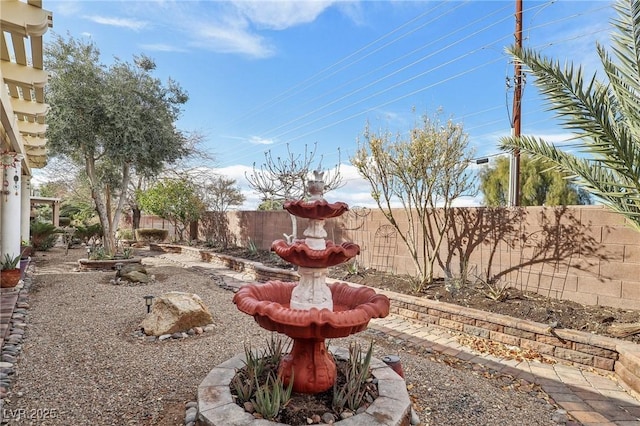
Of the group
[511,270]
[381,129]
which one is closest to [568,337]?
[511,270]

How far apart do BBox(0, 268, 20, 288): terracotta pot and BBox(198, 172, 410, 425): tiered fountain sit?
A: 5.69 meters

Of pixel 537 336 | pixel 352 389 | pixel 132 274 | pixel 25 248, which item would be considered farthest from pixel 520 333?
pixel 25 248

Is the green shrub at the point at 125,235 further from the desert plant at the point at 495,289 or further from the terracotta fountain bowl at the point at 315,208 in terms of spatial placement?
the terracotta fountain bowl at the point at 315,208

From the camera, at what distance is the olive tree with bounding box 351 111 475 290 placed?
6.17 metres

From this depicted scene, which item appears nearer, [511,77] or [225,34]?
[225,34]

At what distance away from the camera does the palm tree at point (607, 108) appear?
362 cm

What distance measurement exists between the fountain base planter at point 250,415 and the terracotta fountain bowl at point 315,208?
1.33m

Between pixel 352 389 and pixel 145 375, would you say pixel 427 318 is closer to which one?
pixel 352 389

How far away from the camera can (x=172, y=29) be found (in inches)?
232

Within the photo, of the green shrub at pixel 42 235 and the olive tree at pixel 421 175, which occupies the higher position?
the olive tree at pixel 421 175

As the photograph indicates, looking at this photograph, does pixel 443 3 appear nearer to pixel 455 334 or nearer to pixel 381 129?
pixel 381 129

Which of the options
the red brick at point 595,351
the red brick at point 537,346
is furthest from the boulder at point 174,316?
the red brick at point 595,351

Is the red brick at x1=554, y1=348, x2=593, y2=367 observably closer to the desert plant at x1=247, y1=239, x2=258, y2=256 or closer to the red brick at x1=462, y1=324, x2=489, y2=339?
the red brick at x1=462, y1=324, x2=489, y2=339

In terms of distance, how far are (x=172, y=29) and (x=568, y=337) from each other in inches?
293
